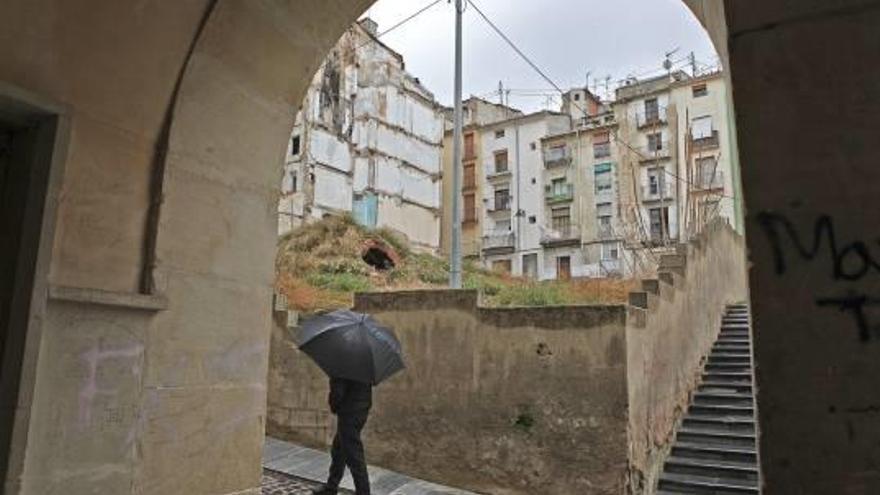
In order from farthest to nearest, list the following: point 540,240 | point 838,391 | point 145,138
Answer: point 540,240, point 145,138, point 838,391

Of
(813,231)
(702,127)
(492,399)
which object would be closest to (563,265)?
(702,127)

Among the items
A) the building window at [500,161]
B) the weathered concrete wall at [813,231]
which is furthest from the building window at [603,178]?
the weathered concrete wall at [813,231]

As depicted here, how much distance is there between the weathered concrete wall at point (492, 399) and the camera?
29.0ft

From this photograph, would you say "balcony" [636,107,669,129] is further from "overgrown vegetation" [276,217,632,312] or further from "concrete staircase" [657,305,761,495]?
"concrete staircase" [657,305,761,495]

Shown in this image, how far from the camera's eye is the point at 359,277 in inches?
784

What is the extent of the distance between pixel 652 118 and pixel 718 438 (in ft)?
123

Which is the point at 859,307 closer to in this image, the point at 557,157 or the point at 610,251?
the point at 610,251

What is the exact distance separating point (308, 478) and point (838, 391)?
7.42 m

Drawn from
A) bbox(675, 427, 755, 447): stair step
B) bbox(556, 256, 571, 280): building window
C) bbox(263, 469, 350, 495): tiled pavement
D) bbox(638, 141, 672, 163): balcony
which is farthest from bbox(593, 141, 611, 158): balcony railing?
bbox(263, 469, 350, 495): tiled pavement

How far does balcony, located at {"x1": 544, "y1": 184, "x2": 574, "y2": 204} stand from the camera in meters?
48.1

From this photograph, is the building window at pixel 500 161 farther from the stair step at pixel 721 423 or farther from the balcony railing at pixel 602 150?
the stair step at pixel 721 423

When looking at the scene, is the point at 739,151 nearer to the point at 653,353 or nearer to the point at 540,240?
the point at 653,353

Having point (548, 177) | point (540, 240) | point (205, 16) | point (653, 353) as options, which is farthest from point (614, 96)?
point (205, 16)

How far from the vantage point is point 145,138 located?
3.80 m
